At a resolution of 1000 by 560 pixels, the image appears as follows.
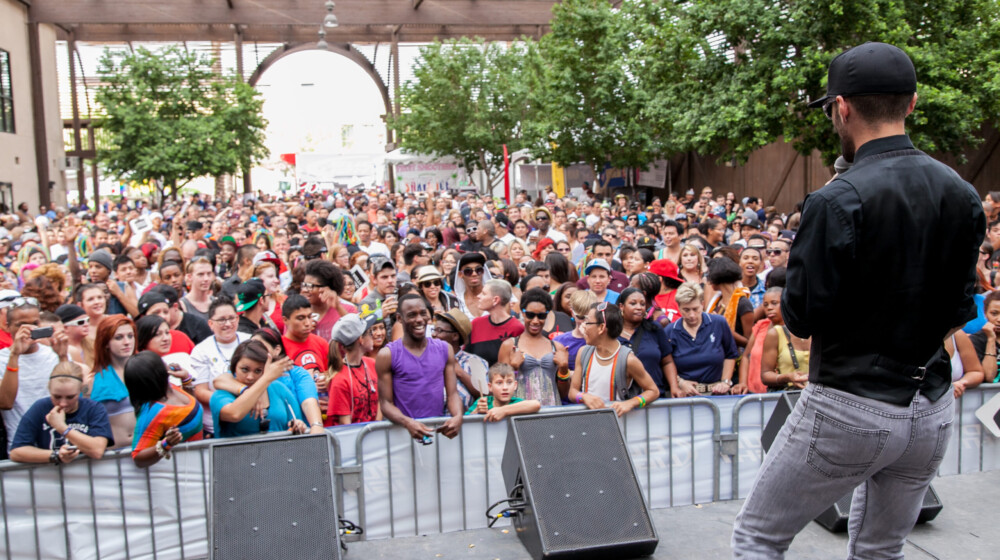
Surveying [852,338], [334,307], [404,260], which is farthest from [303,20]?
[852,338]

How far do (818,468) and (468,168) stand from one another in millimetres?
30313

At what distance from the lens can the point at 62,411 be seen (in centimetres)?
457

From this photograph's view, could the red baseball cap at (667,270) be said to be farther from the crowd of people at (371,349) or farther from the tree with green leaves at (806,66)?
the tree with green leaves at (806,66)

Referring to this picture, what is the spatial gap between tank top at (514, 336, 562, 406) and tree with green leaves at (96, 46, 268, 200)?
2530 cm

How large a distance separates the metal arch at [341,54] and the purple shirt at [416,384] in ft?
139

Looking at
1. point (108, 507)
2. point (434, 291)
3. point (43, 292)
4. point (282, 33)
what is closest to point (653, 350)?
point (434, 291)

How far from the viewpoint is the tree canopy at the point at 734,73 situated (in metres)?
14.4

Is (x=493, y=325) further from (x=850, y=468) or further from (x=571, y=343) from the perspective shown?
(x=850, y=468)

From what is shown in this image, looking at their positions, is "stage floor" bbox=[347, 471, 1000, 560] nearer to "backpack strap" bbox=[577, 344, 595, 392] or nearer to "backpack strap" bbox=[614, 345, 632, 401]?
"backpack strap" bbox=[614, 345, 632, 401]

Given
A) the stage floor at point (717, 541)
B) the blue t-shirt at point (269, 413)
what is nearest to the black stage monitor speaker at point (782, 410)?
the stage floor at point (717, 541)

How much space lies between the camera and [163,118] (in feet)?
97.7

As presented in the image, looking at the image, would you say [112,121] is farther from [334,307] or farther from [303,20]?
[334,307]

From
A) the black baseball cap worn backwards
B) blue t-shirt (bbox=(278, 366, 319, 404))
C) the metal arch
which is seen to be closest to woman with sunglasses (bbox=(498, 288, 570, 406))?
blue t-shirt (bbox=(278, 366, 319, 404))

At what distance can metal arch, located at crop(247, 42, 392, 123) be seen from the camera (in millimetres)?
46125
